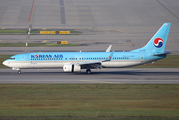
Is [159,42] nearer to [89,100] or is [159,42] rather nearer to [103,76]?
[103,76]

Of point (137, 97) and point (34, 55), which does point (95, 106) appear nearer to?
point (137, 97)

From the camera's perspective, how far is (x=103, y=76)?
139ft

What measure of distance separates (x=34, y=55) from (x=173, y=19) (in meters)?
72.0

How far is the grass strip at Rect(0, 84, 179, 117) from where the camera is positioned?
24359mm

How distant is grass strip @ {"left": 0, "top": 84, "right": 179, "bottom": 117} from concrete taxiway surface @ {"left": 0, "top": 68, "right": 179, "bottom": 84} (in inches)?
113

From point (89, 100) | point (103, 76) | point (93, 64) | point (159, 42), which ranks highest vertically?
point (159, 42)

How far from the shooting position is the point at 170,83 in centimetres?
3719

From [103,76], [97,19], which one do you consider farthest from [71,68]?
[97,19]

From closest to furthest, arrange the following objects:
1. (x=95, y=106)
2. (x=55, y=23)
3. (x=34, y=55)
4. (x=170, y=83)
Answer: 1. (x=95, y=106)
2. (x=170, y=83)
3. (x=34, y=55)
4. (x=55, y=23)

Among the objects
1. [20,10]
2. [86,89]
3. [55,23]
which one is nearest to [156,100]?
[86,89]

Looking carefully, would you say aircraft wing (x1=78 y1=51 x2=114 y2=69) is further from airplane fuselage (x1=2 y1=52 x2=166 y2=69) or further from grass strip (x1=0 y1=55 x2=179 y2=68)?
grass strip (x1=0 y1=55 x2=179 y2=68)

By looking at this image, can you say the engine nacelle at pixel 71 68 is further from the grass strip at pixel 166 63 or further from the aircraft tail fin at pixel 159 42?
the grass strip at pixel 166 63

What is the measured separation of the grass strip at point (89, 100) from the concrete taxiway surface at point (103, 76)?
286cm

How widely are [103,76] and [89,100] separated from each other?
14.4 m
